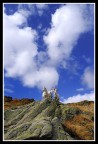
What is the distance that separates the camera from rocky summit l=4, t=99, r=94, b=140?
31594mm

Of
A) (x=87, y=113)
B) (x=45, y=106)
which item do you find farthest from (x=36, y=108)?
(x=87, y=113)

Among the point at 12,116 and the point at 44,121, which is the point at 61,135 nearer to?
the point at 44,121

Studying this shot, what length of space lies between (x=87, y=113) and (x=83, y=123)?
3418 mm

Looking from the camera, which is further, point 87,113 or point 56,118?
point 87,113

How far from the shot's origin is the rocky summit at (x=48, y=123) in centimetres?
3159

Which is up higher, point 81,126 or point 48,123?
point 48,123

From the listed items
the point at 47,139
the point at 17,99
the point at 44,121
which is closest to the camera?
the point at 47,139

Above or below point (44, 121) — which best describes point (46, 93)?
above

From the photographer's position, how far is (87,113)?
4234 centimetres

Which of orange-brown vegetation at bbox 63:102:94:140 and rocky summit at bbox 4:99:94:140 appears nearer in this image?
rocky summit at bbox 4:99:94:140

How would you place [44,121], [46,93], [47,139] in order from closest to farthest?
[47,139] → [44,121] → [46,93]

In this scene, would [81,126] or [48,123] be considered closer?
[48,123]

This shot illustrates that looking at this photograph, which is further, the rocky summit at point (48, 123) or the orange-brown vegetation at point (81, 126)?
the orange-brown vegetation at point (81, 126)

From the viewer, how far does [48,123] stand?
33.0 m
